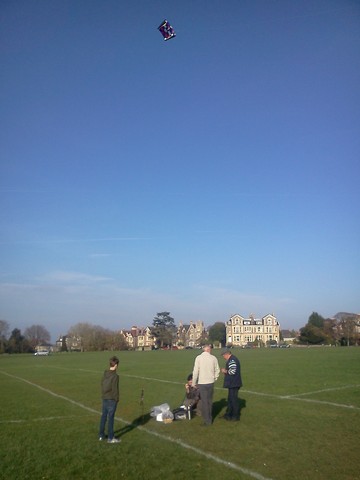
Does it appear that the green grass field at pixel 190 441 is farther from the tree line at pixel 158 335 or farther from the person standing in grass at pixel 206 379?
the tree line at pixel 158 335

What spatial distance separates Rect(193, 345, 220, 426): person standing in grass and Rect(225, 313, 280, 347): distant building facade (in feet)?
474

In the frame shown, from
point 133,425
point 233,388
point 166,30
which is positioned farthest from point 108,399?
point 166,30

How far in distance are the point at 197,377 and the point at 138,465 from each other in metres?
3.63

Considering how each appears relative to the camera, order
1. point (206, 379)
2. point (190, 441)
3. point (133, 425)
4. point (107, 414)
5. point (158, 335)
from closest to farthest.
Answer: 1. point (190, 441)
2. point (107, 414)
3. point (206, 379)
4. point (133, 425)
5. point (158, 335)

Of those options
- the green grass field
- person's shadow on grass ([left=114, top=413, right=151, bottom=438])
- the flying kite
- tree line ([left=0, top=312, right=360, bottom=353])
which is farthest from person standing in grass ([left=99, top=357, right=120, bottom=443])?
tree line ([left=0, top=312, right=360, bottom=353])

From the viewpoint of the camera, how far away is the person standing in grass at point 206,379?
1072 centimetres

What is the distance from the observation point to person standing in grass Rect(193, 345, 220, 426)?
10719mm

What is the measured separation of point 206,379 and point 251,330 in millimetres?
147814

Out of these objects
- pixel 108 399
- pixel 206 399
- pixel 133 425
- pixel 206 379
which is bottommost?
pixel 133 425

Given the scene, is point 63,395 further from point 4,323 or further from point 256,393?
point 4,323

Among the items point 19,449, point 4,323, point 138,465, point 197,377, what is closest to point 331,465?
point 138,465

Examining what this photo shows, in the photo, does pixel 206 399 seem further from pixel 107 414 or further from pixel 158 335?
pixel 158 335

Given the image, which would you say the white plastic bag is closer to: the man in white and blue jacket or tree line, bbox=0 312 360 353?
the man in white and blue jacket

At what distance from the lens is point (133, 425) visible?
36.5ft
